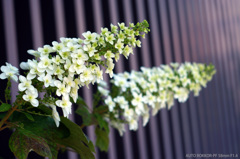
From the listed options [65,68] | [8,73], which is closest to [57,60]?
[65,68]

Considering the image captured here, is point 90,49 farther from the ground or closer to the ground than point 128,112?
farther from the ground

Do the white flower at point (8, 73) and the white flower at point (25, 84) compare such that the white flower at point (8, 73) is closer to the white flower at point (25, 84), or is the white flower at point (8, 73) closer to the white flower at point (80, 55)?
the white flower at point (25, 84)

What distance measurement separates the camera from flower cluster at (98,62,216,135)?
1085mm

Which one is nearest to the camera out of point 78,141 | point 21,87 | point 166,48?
point 21,87

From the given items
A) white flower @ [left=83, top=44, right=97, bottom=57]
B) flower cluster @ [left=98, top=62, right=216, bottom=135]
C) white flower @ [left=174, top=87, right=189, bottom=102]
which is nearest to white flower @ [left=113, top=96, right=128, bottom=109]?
flower cluster @ [left=98, top=62, right=216, bottom=135]

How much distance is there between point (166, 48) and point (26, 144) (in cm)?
178

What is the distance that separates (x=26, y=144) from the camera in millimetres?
694

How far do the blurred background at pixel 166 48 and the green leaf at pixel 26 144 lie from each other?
0.56 metres

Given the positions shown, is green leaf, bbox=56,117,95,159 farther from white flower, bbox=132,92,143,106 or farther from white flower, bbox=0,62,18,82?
white flower, bbox=132,92,143,106

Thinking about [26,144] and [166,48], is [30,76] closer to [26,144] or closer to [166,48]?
[26,144]

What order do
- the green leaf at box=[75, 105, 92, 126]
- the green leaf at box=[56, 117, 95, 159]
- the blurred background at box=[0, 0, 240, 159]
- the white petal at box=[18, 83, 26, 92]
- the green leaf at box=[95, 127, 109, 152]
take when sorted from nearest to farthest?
1. the white petal at box=[18, 83, 26, 92]
2. the green leaf at box=[56, 117, 95, 159]
3. the green leaf at box=[75, 105, 92, 126]
4. the green leaf at box=[95, 127, 109, 152]
5. the blurred background at box=[0, 0, 240, 159]

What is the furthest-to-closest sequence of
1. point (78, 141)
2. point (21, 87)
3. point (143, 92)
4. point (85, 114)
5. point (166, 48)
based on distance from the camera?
point (166, 48) < point (143, 92) < point (85, 114) < point (78, 141) < point (21, 87)

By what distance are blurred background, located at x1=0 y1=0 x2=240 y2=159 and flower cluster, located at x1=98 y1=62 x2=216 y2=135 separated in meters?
0.47

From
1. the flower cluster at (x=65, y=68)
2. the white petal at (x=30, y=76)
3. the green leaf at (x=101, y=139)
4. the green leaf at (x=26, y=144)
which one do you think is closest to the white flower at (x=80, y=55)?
the flower cluster at (x=65, y=68)
